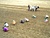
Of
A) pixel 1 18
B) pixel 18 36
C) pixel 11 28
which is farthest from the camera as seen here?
pixel 1 18

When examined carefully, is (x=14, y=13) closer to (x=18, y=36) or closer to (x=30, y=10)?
(x=30, y=10)

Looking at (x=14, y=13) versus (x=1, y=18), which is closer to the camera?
(x=1, y=18)

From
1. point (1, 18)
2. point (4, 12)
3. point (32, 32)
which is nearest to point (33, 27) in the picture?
point (32, 32)

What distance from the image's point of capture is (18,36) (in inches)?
35.2

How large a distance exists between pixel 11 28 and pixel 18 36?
14 centimetres

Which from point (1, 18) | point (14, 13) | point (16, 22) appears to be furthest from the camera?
point (14, 13)

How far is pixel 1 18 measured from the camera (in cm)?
122

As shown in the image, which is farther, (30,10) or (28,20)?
(30,10)

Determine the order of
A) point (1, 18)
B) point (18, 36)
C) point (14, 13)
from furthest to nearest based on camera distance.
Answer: point (14, 13)
point (1, 18)
point (18, 36)

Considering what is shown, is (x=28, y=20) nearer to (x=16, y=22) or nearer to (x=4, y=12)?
(x=16, y=22)

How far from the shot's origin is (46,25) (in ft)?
3.47

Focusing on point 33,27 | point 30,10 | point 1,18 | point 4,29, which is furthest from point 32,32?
point 30,10

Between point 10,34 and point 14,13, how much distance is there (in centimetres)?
44

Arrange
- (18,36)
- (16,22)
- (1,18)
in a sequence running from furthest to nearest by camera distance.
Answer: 1. (1,18)
2. (16,22)
3. (18,36)
